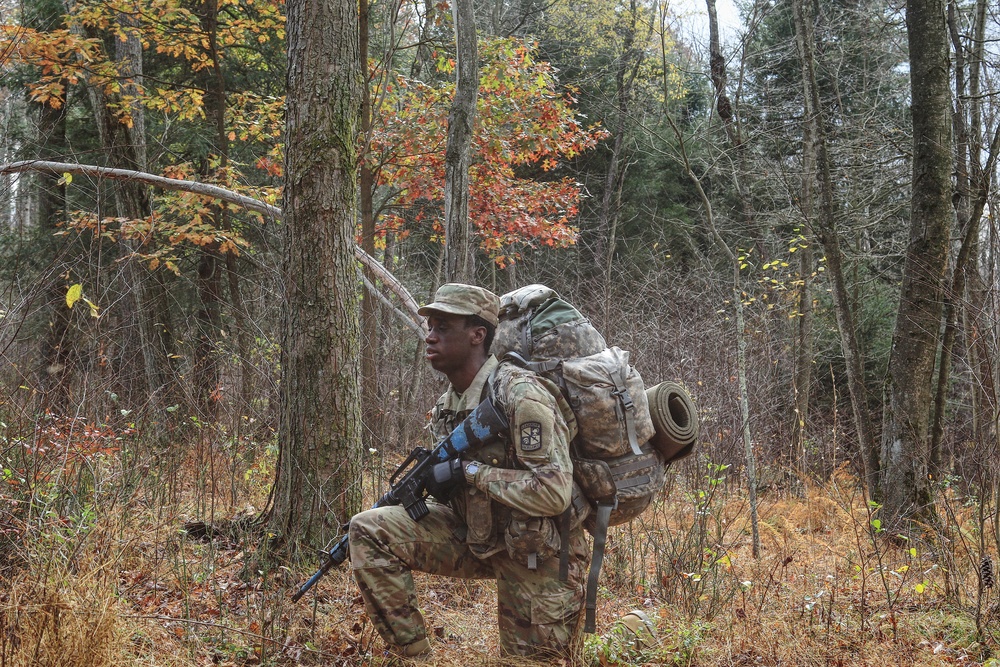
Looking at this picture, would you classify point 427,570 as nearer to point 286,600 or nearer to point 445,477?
point 445,477

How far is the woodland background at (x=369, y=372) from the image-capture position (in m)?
3.83

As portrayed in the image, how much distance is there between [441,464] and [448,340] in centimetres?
61

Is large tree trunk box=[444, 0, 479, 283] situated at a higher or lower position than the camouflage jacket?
higher

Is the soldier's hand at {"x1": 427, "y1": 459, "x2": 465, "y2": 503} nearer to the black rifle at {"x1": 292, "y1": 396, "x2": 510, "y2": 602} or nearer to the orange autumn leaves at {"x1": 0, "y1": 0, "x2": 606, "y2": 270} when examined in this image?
the black rifle at {"x1": 292, "y1": 396, "x2": 510, "y2": 602}

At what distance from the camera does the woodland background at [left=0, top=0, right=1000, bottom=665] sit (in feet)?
12.6

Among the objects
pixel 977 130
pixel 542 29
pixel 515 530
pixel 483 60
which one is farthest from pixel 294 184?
pixel 542 29

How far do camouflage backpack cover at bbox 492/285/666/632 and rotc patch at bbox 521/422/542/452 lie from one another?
29 centimetres

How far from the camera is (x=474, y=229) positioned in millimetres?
14242

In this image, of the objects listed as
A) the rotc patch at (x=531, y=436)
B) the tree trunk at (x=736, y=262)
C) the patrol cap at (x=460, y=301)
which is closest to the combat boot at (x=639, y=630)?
the rotc patch at (x=531, y=436)

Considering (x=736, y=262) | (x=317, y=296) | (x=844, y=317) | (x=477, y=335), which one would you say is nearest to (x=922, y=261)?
(x=844, y=317)

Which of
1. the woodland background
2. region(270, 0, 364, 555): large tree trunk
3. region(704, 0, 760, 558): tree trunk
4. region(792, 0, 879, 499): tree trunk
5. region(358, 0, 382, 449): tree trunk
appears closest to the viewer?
the woodland background

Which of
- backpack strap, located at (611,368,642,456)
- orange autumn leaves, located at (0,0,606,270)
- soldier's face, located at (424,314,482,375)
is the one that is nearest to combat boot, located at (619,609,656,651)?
backpack strap, located at (611,368,642,456)

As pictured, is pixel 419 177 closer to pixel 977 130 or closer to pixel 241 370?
pixel 241 370

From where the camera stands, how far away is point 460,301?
363cm
